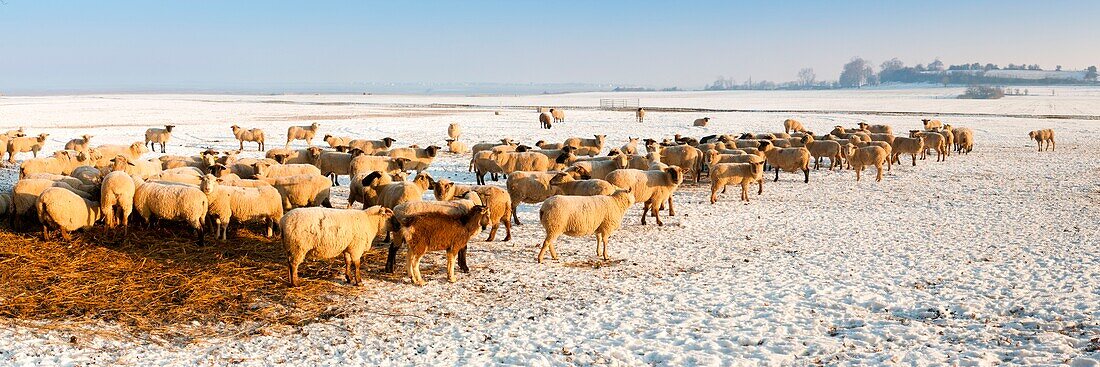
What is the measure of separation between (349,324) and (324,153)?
505 inches

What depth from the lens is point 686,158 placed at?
20500mm

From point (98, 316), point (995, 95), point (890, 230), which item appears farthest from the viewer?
point (995, 95)

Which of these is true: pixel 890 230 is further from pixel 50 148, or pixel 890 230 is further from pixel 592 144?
pixel 50 148

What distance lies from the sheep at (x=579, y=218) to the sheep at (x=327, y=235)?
7.99 feet

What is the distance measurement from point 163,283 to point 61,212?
2.89m

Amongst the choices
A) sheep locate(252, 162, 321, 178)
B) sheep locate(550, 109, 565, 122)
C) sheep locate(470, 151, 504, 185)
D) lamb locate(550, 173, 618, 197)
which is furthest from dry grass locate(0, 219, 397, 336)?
sheep locate(550, 109, 565, 122)

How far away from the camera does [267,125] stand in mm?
43719

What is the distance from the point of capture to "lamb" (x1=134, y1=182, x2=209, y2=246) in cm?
1068

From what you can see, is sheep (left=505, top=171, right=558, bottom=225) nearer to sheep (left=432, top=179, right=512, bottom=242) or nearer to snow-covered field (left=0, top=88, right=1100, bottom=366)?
snow-covered field (left=0, top=88, right=1100, bottom=366)

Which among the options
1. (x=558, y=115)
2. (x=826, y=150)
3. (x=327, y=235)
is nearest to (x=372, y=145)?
(x=826, y=150)

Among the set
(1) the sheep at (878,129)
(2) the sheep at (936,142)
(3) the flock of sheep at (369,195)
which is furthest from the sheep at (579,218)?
(1) the sheep at (878,129)

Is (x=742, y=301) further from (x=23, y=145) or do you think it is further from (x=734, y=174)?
(x=23, y=145)

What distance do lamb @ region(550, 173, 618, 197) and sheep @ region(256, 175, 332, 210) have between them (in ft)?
14.3

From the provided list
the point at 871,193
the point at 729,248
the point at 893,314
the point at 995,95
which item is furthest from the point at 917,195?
the point at 995,95
